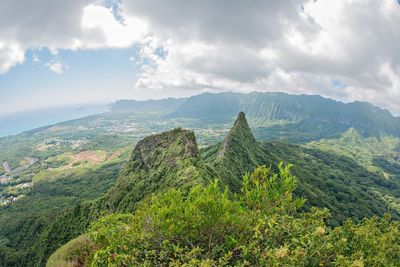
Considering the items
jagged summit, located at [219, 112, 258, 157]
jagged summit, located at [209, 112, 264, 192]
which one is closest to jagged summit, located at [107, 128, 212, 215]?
jagged summit, located at [209, 112, 264, 192]

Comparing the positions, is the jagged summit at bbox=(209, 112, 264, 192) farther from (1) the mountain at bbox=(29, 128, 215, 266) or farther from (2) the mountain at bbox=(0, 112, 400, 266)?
(1) the mountain at bbox=(29, 128, 215, 266)

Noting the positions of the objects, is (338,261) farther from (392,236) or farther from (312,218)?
(392,236)

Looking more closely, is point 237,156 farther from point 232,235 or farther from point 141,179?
point 232,235

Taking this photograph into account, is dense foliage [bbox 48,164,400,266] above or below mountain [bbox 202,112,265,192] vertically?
above

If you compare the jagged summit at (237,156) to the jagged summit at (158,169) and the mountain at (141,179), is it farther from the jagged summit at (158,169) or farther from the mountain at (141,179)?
the mountain at (141,179)

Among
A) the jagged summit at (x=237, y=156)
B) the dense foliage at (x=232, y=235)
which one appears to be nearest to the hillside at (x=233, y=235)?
the dense foliage at (x=232, y=235)

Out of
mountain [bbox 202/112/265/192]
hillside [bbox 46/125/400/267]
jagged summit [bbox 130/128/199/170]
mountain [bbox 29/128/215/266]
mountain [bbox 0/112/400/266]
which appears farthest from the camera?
mountain [bbox 202/112/265/192]
